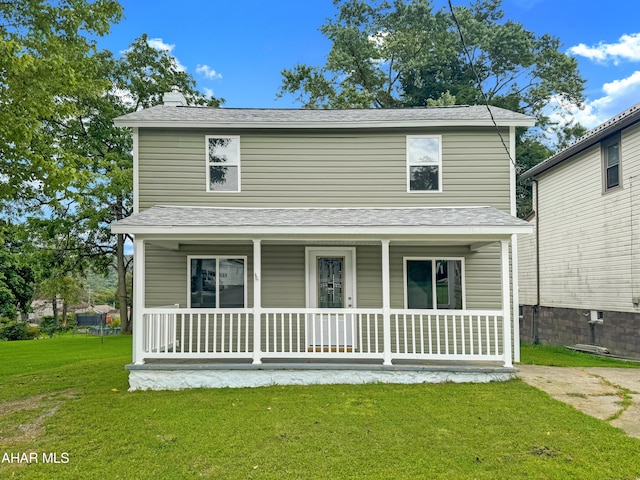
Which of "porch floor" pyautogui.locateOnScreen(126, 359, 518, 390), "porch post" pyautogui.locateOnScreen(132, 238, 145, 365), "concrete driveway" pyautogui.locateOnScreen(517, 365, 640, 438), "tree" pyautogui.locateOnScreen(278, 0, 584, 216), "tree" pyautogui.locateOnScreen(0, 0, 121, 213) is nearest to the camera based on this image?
"concrete driveway" pyautogui.locateOnScreen(517, 365, 640, 438)

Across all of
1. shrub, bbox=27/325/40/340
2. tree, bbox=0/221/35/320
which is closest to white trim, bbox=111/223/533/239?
shrub, bbox=27/325/40/340

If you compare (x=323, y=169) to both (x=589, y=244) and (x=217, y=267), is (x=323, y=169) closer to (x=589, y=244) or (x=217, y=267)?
(x=217, y=267)

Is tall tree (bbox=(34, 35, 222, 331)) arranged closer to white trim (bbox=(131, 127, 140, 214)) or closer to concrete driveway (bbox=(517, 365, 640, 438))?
white trim (bbox=(131, 127, 140, 214))

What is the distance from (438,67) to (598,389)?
21.5 meters

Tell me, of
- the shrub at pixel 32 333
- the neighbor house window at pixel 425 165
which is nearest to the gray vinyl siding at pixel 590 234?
the neighbor house window at pixel 425 165

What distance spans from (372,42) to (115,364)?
2145 cm

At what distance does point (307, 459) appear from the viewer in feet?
14.3

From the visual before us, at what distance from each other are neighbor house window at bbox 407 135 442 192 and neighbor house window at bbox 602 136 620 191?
468 centimetres

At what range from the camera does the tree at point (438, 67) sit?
75.7 feet

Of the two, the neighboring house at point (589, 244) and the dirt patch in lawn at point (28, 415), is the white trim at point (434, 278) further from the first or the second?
the dirt patch in lawn at point (28, 415)

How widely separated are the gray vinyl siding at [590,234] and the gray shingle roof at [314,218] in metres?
3.71

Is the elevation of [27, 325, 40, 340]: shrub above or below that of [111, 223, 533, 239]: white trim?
below

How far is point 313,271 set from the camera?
8852 mm

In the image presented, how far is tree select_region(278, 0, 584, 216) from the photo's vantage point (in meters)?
23.1
